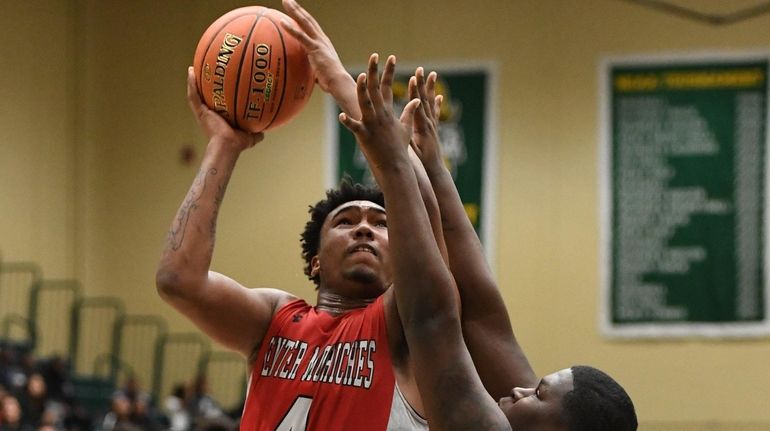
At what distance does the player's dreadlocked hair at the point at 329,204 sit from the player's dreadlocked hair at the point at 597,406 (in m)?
1.35

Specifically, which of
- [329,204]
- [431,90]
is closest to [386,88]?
[431,90]

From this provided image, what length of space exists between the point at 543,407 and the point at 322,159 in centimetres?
1140

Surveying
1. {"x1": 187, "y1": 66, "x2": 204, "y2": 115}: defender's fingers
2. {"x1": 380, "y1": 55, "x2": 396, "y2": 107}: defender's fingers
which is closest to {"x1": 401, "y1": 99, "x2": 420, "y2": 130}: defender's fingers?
{"x1": 380, "y1": 55, "x2": 396, "y2": 107}: defender's fingers

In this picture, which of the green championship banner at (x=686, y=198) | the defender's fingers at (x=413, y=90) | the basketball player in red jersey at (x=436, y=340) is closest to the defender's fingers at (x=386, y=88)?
the basketball player in red jersey at (x=436, y=340)

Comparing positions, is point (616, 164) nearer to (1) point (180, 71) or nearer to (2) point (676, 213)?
(2) point (676, 213)

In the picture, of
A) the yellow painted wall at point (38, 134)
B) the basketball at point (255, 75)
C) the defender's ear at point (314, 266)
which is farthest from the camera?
the yellow painted wall at point (38, 134)

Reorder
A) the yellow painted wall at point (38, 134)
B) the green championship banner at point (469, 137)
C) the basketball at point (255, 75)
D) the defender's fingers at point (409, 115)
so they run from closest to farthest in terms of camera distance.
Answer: the defender's fingers at point (409, 115), the basketball at point (255, 75), the green championship banner at point (469, 137), the yellow painted wall at point (38, 134)

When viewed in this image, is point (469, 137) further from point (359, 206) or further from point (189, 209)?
point (189, 209)

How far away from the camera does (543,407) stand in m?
2.99

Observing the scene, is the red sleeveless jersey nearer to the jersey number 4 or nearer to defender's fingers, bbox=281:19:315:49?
the jersey number 4

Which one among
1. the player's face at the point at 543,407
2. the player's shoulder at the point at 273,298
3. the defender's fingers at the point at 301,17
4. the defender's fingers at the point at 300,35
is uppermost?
the defender's fingers at the point at 301,17

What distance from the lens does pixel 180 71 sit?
49.0 feet

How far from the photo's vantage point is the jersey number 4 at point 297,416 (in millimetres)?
3670

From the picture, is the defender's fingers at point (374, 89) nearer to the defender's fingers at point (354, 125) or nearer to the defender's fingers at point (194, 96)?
the defender's fingers at point (354, 125)
